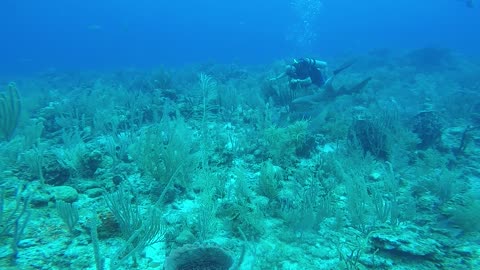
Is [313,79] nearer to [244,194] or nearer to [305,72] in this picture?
[305,72]

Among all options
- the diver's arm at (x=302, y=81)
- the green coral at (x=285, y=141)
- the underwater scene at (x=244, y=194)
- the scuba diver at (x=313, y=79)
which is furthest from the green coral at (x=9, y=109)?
the diver's arm at (x=302, y=81)

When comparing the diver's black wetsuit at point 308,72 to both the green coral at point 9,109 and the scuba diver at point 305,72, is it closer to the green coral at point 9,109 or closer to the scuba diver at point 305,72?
the scuba diver at point 305,72

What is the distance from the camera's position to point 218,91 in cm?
1017

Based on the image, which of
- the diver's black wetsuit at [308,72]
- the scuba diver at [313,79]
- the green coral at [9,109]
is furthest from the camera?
the diver's black wetsuit at [308,72]

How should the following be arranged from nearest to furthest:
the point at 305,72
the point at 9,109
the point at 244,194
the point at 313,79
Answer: the point at 244,194
the point at 9,109
the point at 305,72
the point at 313,79

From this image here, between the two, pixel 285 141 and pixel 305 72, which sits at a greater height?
pixel 305 72

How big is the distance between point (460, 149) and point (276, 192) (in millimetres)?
5482

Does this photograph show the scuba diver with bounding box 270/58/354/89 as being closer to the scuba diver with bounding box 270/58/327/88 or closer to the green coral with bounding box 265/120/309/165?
the scuba diver with bounding box 270/58/327/88

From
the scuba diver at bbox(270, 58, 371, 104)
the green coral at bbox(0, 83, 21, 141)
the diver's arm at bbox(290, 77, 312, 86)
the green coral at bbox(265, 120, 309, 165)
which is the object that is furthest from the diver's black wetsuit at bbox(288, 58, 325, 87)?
the green coral at bbox(0, 83, 21, 141)

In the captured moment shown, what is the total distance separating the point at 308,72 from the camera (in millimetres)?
8961

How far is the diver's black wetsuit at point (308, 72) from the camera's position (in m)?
8.73

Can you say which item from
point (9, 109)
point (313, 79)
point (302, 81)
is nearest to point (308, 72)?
point (313, 79)

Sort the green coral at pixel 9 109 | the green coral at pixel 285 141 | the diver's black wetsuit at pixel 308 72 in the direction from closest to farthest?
the green coral at pixel 9 109
the green coral at pixel 285 141
the diver's black wetsuit at pixel 308 72

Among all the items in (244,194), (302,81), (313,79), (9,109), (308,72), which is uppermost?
(308,72)
